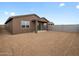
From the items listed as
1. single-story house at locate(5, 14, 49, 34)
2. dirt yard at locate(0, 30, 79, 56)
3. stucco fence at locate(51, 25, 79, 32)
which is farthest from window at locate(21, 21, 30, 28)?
stucco fence at locate(51, 25, 79, 32)

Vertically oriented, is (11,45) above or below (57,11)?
below

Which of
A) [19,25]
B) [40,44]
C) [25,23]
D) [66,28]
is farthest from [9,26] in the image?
[66,28]

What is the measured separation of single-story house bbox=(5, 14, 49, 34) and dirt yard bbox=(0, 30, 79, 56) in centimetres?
10

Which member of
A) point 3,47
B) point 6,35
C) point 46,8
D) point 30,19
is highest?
point 46,8

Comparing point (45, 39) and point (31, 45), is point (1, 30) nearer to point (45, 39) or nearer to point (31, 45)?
point (31, 45)

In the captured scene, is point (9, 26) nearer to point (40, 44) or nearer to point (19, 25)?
point (19, 25)

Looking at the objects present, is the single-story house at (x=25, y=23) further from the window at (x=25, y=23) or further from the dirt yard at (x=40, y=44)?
the dirt yard at (x=40, y=44)

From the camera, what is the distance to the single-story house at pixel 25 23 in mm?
3531

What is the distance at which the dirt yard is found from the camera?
138 inches

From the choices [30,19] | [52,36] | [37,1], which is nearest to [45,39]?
[52,36]

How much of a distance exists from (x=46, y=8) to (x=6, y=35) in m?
0.98

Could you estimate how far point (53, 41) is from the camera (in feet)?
11.8

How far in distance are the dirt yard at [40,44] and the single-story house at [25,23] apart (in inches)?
4.1

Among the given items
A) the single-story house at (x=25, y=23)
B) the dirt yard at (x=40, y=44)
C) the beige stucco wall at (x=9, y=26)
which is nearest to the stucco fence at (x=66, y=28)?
the dirt yard at (x=40, y=44)
